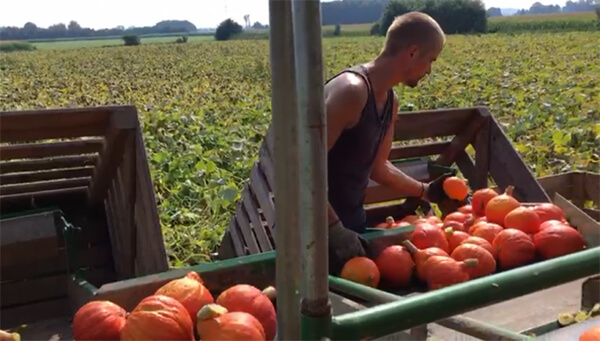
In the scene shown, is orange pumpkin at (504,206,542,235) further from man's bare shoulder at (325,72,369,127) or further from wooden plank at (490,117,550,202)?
man's bare shoulder at (325,72,369,127)

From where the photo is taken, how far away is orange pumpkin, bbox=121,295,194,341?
2.25 metres

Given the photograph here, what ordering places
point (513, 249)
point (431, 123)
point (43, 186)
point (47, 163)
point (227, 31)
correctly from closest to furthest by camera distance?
point (513, 249) < point (47, 163) < point (43, 186) < point (431, 123) < point (227, 31)

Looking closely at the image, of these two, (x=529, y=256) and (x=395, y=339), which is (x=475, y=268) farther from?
(x=395, y=339)

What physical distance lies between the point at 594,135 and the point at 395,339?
25.9 feet

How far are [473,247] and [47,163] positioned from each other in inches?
95.5

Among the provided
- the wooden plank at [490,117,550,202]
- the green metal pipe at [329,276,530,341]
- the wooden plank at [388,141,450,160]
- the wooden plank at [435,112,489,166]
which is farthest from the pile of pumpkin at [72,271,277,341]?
→ the wooden plank at [435,112,489,166]

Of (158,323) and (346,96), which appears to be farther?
(346,96)

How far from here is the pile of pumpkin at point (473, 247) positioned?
3.25m

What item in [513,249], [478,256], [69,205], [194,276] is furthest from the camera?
[69,205]

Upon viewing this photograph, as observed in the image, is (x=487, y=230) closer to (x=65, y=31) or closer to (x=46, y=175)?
(x=46, y=175)

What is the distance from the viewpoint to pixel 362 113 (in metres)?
3.63

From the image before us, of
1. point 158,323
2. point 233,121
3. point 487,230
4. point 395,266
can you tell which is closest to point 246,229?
point 395,266

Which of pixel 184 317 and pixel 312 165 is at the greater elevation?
pixel 312 165

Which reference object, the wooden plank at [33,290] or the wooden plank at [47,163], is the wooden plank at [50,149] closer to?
the wooden plank at [47,163]
